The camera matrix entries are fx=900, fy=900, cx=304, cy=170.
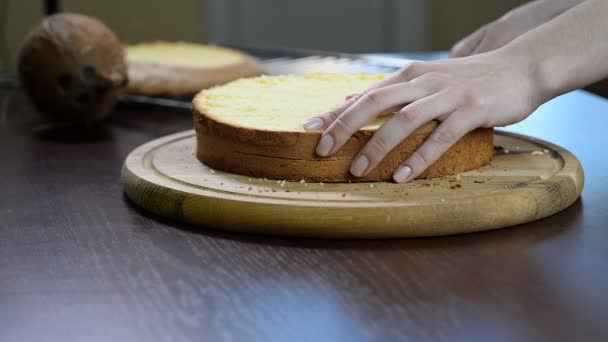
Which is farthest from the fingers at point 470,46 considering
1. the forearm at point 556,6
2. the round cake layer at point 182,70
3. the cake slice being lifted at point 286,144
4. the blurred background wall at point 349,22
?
the blurred background wall at point 349,22

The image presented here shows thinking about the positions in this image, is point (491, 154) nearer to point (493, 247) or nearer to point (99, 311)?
point (493, 247)

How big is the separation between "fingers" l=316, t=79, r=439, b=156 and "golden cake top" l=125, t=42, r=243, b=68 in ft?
2.75

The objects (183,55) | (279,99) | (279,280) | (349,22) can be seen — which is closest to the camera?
(279,280)

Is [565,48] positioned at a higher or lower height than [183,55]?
higher

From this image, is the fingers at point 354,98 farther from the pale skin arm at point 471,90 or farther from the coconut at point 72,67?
the coconut at point 72,67

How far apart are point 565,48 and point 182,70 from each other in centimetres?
87

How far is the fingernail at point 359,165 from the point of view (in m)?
0.97

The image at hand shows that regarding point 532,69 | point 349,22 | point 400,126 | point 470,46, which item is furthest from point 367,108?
point 349,22

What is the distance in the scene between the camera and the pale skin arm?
0.97 m

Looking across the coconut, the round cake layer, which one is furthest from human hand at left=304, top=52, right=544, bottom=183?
the round cake layer

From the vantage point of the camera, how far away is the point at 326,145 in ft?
3.19

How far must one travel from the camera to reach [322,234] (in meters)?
0.87

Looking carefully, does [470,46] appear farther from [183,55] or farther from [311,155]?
[183,55]

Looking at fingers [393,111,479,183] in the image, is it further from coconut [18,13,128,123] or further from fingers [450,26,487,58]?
coconut [18,13,128,123]
